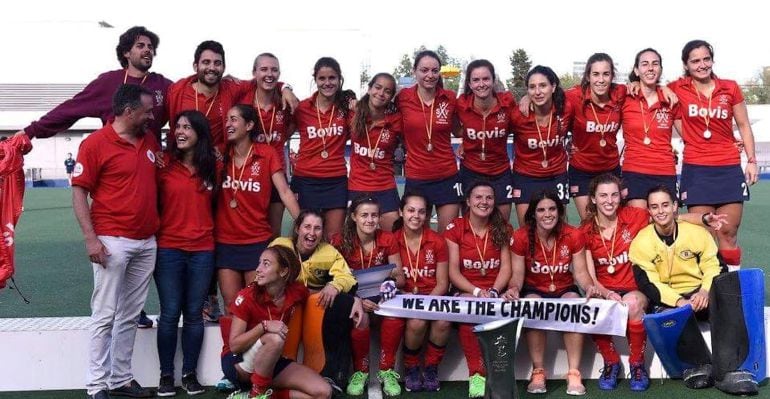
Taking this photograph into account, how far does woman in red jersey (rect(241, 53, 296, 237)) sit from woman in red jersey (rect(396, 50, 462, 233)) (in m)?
0.87

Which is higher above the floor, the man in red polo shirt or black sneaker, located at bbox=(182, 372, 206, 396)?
the man in red polo shirt

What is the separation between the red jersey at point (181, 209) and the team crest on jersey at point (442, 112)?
5.89 feet

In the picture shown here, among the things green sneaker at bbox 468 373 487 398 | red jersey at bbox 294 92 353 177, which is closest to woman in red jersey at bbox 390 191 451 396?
green sneaker at bbox 468 373 487 398

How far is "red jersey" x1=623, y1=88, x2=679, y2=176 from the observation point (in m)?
5.45

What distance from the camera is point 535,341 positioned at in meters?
4.71

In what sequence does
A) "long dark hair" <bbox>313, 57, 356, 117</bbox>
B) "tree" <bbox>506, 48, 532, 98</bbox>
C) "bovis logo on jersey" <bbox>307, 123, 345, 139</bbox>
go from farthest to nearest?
"tree" <bbox>506, 48, 532, 98</bbox>
"bovis logo on jersey" <bbox>307, 123, 345, 139</bbox>
"long dark hair" <bbox>313, 57, 356, 117</bbox>

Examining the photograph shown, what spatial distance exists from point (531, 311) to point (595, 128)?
5.14ft

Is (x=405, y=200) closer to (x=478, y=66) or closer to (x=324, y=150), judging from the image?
(x=324, y=150)

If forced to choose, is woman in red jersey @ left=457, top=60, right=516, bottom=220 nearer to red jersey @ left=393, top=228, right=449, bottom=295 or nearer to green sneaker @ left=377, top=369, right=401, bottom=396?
red jersey @ left=393, top=228, right=449, bottom=295

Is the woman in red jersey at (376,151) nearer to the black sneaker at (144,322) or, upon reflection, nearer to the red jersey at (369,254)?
the red jersey at (369,254)

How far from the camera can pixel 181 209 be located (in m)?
4.60

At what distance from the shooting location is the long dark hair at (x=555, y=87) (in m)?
5.43

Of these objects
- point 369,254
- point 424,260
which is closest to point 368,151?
point 369,254

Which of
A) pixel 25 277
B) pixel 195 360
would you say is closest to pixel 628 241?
pixel 195 360
